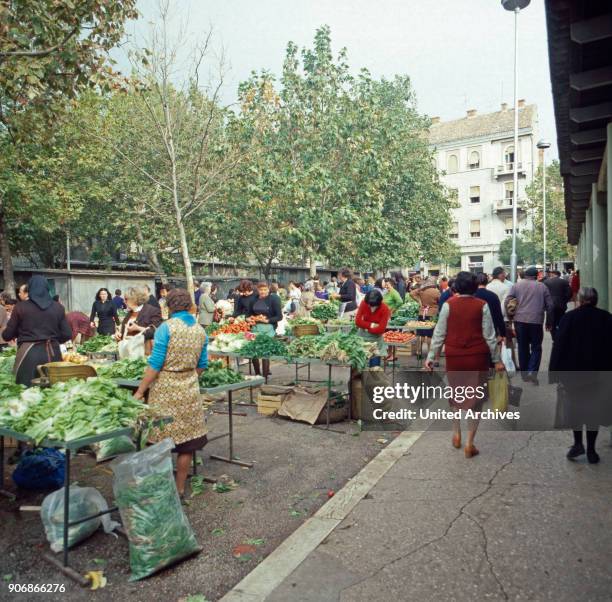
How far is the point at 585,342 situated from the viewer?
5.77m

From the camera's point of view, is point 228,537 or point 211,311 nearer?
point 228,537

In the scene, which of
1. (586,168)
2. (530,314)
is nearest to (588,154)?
(586,168)

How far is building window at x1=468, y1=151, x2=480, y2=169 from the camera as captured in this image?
58.2 metres

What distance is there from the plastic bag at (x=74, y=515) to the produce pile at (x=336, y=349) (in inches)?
146

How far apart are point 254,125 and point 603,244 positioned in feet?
49.1

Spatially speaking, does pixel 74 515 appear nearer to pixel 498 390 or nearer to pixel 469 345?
pixel 469 345

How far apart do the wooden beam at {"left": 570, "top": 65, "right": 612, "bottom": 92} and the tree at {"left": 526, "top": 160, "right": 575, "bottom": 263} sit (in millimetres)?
41890

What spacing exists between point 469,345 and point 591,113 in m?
3.20

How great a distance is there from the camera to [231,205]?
81.7 feet

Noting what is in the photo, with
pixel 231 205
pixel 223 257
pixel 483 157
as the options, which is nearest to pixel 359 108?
pixel 231 205

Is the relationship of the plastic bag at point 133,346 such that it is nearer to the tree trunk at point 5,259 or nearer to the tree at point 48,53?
the tree at point 48,53

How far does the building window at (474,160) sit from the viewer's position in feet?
191

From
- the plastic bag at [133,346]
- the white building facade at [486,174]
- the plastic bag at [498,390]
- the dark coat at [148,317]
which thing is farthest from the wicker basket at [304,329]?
the white building facade at [486,174]

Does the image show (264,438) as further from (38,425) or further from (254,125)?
(254,125)
